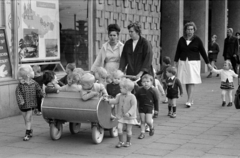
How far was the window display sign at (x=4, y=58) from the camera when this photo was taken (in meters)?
9.15

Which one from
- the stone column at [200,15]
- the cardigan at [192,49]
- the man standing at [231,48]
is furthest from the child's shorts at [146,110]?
the stone column at [200,15]

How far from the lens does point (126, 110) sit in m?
6.43

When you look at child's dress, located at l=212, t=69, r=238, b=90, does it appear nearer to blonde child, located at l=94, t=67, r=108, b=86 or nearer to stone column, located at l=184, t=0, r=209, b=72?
blonde child, located at l=94, t=67, r=108, b=86

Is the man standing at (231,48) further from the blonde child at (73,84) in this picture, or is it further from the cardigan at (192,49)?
the blonde child at (73,84)

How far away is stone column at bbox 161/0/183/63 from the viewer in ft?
56.1

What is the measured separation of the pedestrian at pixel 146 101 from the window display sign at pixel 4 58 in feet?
11.2

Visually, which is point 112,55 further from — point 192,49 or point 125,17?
point 125,17

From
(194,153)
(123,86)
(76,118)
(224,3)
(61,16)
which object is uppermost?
(224,3)

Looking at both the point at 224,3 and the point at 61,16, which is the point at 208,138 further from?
the point at 224,3

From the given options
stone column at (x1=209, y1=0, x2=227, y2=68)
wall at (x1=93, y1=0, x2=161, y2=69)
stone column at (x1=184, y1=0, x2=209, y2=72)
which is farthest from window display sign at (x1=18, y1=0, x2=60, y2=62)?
stone column at (x1=209, y1=0, x2=227, y2=68)

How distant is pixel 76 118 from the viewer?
21.6ft

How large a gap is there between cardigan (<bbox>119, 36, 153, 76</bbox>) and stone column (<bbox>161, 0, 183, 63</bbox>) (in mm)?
9570

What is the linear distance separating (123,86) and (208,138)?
65.2 inches

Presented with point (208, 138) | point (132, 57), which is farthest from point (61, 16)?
point (208, 138)
